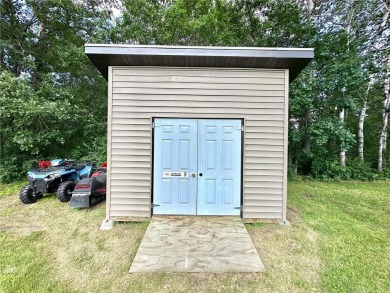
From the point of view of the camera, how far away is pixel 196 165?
3951 millimetres

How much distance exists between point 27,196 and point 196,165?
436cm

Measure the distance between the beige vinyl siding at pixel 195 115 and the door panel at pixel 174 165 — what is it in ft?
0.51

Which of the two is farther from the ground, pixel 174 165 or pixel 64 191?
pixel 174 165

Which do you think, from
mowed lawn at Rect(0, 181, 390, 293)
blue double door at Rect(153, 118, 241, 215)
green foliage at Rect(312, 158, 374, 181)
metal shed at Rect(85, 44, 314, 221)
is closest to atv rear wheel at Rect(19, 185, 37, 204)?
mowed lawn at Rect(0, 181, 390, 293)

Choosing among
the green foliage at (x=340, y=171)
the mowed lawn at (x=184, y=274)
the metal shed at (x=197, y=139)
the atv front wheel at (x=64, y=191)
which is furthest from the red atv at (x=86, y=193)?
the green foliage at (x=340, y=171)

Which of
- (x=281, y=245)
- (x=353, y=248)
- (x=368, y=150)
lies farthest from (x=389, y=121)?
(x=281, y=245)

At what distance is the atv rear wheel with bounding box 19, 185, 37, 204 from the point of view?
16.1 ft

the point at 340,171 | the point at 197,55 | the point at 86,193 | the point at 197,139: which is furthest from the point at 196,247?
the point at 340,171

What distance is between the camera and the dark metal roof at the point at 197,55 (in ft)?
11.1

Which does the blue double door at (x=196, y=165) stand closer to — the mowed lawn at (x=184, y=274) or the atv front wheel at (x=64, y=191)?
the mowed lawn at (x=184, y=274)

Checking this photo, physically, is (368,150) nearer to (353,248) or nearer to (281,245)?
(353,248)

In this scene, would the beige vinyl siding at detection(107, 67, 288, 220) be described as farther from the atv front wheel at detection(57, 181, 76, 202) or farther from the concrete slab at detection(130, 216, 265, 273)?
the atv front wheel at detection(57, 181, 76, 202)

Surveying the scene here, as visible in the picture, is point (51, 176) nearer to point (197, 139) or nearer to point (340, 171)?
point (197, 139)

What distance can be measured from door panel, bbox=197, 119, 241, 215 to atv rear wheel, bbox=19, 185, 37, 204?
4313 mm
